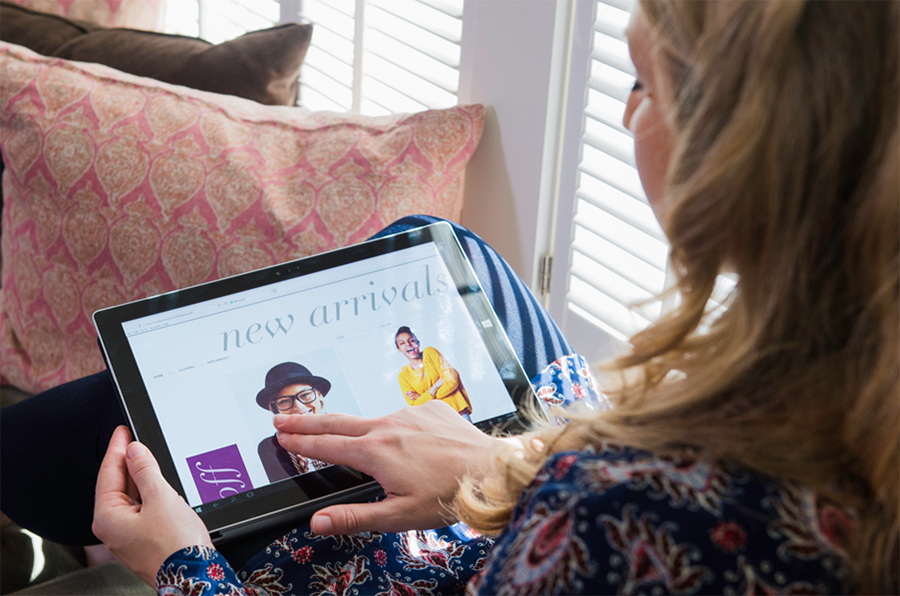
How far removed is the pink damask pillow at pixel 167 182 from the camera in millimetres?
960

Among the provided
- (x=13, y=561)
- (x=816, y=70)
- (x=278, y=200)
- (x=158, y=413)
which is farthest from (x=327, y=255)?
(x=13, y=561)

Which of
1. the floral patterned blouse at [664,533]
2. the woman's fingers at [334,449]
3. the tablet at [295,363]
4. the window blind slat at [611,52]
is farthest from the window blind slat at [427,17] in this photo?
the floral patterned blouse at [664,533]

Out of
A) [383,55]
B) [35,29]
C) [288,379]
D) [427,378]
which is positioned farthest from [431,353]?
[35,29]

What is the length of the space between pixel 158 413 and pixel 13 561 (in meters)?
0.52

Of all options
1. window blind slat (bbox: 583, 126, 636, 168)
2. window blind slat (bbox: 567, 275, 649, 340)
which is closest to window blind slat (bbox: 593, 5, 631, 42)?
window blind slat (bbox: 583, 126, 636, 168)

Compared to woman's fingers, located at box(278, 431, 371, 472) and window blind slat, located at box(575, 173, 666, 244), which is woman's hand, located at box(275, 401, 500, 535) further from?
window blind slat, located at box(575, 173, 666, 244)

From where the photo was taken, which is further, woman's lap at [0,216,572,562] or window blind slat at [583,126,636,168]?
window blind slat at [583,126,636,168]

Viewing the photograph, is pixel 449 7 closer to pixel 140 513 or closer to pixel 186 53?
pixel 186 53

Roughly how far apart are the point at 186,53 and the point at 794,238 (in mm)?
1065

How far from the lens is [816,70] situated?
326mm

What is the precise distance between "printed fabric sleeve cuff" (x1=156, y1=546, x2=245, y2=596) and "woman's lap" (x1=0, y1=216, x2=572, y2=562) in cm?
25

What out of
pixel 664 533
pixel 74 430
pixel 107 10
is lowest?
pixel 74 430

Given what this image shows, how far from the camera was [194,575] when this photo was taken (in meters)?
0.52

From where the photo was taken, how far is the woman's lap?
751 mm
